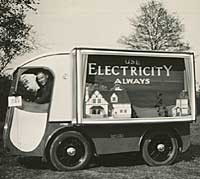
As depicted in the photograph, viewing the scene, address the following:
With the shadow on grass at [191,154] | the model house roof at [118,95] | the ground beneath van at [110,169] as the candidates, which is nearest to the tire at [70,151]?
the ground beneath van at [110,169]

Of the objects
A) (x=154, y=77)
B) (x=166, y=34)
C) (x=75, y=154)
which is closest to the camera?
(x=75, y=154)

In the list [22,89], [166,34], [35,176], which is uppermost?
[166,34]

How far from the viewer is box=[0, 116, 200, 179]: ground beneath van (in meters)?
8.33

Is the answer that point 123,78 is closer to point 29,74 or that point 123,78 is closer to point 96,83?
point 96,83

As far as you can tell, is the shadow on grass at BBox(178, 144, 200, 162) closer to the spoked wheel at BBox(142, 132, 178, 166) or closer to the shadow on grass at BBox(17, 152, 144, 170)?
the spoked wheel at BBox(142, 132, 178, 166)

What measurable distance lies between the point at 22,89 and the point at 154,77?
106 inches

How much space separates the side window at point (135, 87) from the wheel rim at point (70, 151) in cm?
59

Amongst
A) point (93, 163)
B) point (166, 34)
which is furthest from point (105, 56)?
point (166, 34)

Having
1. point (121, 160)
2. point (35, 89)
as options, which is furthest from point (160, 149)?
point (35, 89)

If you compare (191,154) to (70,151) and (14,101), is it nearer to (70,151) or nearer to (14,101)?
(70,151)

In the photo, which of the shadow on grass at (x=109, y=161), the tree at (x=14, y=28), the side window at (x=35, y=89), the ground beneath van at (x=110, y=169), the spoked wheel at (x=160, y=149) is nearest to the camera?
the ground beneath van at (x=110, y=169)

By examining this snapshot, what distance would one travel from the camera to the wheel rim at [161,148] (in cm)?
957

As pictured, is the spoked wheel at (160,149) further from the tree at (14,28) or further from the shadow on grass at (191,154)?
the tree at (14,28)

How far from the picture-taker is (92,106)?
8969 mm
